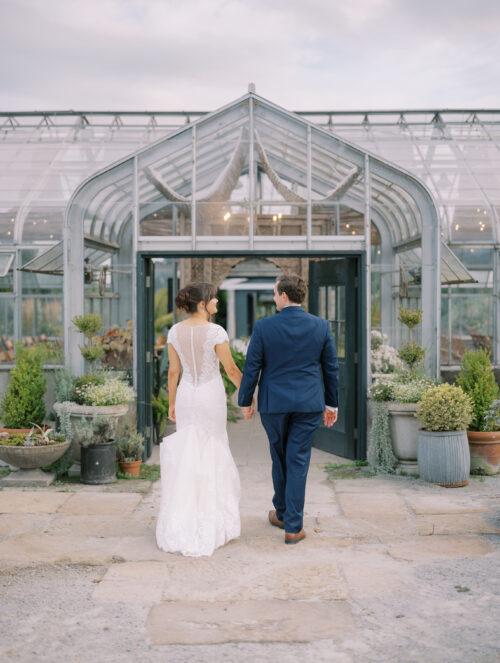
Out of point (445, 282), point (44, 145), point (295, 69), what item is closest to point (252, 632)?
point (445, 282)

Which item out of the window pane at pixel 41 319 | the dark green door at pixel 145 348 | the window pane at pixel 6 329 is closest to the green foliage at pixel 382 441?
the dark green door at pixel 145 348

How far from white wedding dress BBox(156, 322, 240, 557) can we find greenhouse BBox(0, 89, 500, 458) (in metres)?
2.93

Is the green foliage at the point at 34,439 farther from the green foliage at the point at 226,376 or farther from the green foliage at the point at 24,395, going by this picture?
the green foliage at the point at 226,376

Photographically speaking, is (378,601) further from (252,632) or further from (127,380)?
(127,380)

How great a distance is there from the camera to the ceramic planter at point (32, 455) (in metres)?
7.37

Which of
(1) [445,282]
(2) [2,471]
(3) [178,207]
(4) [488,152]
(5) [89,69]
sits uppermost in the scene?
(5) [89,69]

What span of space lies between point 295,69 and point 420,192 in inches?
135

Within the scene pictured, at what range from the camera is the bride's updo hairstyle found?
18.4 feet

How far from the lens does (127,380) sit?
8.77 metres

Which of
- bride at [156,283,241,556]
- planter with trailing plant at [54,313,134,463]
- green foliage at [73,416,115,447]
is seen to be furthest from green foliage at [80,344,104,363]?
bride at [156,283,241,556]

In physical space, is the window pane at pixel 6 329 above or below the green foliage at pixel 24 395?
above

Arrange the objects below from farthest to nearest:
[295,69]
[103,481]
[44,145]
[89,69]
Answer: [44,145] → [89,69] → [295,69] → [103,481]

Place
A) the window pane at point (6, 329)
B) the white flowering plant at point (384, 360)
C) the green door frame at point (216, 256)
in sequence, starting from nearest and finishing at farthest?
1. the green door frame at point (216, 256)
2. the white flowering plant at point (384, 360)
3. the window pane at point (6, 329)

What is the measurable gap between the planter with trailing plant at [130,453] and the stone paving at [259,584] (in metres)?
0.80
